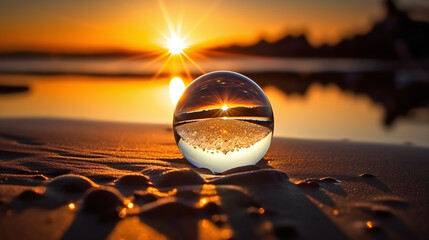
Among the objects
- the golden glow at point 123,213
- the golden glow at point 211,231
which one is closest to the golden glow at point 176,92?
the golden glow at point 123,213

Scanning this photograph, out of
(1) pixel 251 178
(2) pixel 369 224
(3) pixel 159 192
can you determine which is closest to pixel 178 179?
(3) pixel 159 192

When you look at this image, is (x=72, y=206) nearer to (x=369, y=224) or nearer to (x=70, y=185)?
(x=70, y=185)

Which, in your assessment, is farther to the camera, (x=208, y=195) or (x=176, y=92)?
(x=176, y=92)

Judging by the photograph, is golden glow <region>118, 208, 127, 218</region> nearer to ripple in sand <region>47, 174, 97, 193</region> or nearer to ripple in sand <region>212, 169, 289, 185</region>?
ripple in sand <region>47, 174, 97, 193</region>

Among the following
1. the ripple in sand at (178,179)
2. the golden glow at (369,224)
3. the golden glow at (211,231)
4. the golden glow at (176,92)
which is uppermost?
the golden glow at (176,92)

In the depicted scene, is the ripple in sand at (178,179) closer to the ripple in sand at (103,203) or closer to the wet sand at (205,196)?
the wet sand at (205,196)

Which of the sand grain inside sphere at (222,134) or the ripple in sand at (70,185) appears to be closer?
the ripple in sand at (70,185)

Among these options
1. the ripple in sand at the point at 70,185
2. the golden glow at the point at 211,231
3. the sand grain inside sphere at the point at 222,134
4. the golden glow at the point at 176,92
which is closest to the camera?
the golden glow at the point at 211,231
